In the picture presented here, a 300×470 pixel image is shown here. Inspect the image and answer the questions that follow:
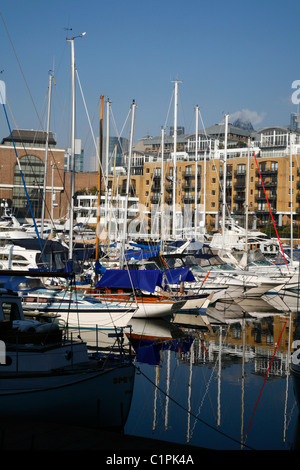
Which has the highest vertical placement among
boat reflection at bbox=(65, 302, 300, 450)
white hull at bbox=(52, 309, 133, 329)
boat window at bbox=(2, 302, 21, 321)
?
boat window at bbox=(2, 302, 21, 321)

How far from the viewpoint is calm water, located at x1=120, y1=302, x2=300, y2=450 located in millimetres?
14500

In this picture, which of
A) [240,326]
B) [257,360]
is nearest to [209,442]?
[257,360]

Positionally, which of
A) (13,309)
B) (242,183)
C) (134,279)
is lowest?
(134,279)

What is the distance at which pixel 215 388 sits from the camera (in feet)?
60.5

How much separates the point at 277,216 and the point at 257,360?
76528mm

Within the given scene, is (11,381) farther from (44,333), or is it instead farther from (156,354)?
(156,354)

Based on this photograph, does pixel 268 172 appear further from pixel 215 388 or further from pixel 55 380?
pixel 55 380

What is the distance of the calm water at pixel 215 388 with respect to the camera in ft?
47.6

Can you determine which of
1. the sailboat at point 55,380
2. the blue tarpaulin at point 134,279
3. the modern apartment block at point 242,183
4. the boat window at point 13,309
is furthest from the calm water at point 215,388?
the modern apartment block at point 242,183

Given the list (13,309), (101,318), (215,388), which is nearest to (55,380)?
(13,309)

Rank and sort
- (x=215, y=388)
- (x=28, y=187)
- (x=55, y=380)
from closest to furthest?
(x=55, y=380), (x=215, y=388), (x=28, y=187)

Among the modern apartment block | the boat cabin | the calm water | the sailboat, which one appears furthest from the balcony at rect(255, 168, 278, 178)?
the sailboat

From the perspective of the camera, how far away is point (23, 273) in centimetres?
→ 1554

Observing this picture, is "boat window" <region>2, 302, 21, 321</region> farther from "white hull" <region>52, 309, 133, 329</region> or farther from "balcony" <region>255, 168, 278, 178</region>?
"balcony" <region>255, 168, 278, 178</region>
